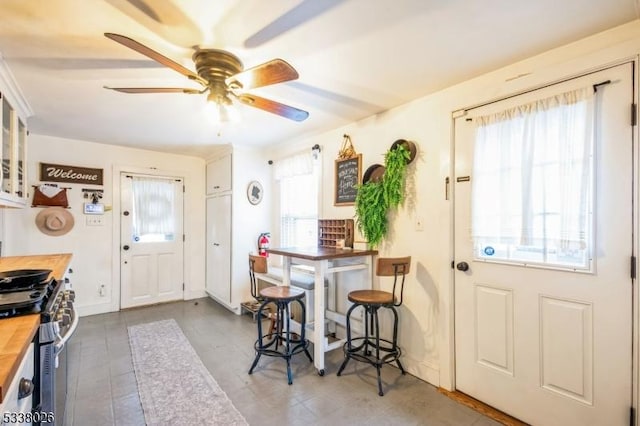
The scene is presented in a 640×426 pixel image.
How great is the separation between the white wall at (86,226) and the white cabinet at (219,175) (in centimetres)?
48

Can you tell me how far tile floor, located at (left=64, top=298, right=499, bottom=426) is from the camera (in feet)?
6.68

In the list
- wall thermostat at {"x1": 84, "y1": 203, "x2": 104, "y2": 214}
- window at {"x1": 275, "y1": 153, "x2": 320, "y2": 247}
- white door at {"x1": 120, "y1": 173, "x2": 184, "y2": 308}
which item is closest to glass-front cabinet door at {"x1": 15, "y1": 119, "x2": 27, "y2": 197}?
wall thermostat at {"x1": 84, "y1": 203, "x2": 104, "y2": 214}

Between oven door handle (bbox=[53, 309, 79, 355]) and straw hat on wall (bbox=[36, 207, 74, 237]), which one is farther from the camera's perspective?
straw hat on wall (bbox=[36, 207, 74, 237])

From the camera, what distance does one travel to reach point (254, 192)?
4.39 m

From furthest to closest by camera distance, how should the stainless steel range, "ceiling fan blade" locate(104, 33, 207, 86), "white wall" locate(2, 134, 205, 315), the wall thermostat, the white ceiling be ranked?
the wall thermostat
"white wall" locate(2, 134, 205, 315)
the white ceiling
"ceiling fan blade" locate(104, 33, 207, 86)
the stainless steel range

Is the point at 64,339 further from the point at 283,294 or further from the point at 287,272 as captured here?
the point at 287,272

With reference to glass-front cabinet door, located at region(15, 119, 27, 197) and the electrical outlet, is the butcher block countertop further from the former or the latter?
the electrical outlet

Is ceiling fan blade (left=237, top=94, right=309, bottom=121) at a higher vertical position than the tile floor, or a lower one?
higher

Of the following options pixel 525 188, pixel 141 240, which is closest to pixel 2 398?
pixel 525 188

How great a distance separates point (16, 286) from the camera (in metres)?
1.54

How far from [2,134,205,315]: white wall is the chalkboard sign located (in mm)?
2838

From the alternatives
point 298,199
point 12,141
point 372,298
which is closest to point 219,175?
point 298,199

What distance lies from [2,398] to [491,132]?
2.63 metres

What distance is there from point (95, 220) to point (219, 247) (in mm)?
1672
